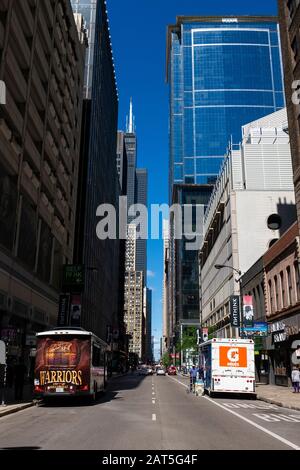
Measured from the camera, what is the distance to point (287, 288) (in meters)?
38.1

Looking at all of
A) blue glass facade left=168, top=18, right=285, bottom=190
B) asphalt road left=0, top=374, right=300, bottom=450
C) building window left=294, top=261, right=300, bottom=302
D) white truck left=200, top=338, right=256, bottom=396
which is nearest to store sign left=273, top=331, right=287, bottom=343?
building window left=294, top=261, right=300, bottom=302

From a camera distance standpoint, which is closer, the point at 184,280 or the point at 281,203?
the point at 281,203

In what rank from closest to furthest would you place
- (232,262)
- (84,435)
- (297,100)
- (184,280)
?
(84,435) → (297,100) → (232,262) → (184,280)

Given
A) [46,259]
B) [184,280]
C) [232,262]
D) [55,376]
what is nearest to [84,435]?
[55,376]

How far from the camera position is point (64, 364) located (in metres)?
20.8

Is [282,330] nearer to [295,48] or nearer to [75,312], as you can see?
[295,48]

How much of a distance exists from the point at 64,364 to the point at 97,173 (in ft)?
205

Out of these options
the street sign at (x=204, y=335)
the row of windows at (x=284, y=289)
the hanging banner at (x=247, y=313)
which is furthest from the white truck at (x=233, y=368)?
the street sign at (x=204, y=335)

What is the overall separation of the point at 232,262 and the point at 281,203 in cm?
1024

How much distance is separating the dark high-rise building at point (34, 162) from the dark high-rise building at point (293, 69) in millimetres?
20236

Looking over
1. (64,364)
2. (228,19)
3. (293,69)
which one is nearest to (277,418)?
(64,364)

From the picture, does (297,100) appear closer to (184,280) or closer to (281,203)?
(281,203)

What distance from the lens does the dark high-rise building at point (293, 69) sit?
35.1 m
